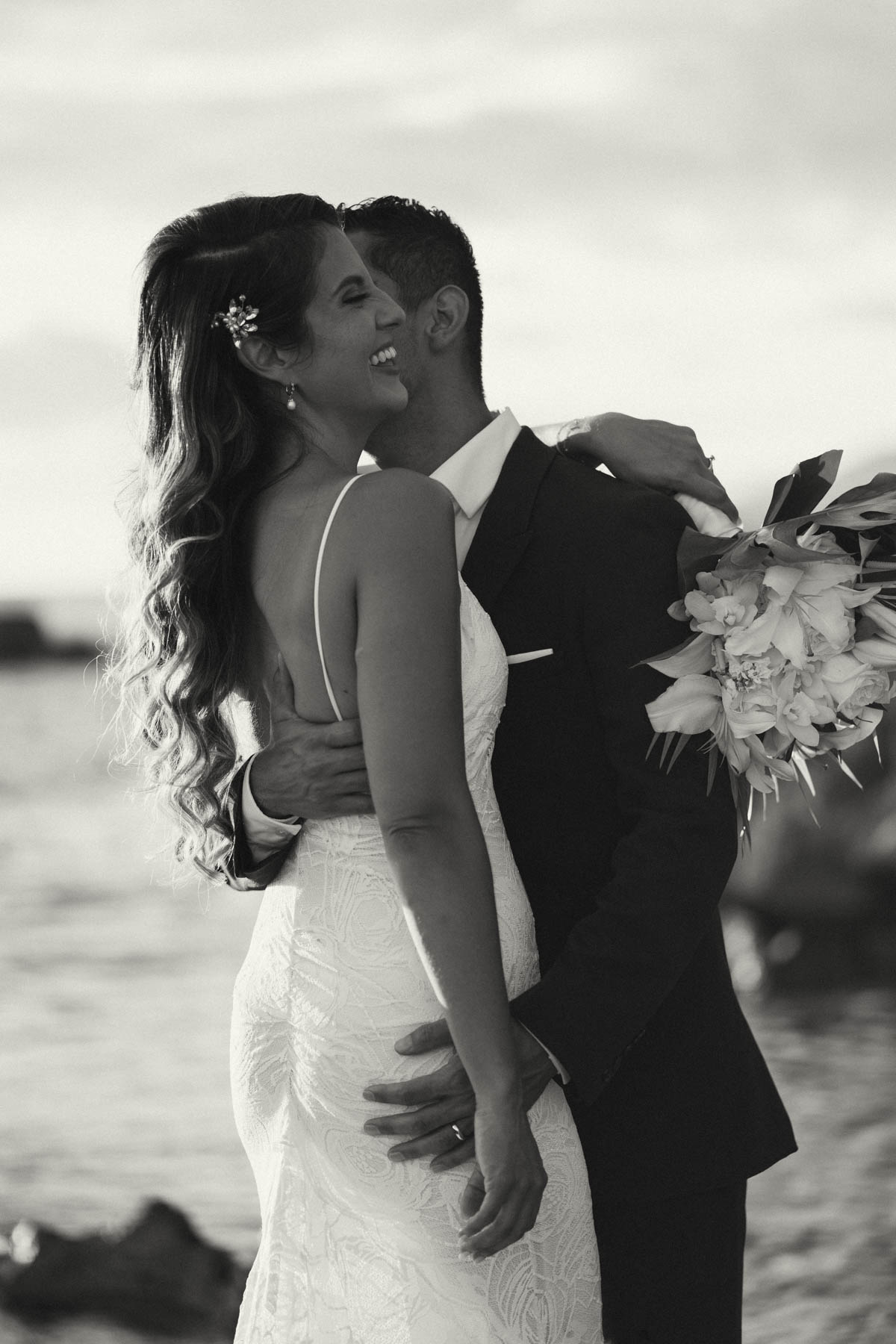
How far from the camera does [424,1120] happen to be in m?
2.37

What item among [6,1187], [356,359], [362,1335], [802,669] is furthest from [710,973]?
[6,1187]

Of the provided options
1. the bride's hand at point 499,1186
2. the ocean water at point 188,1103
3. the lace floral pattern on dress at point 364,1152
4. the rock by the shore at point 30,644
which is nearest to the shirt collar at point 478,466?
the lace floral pattern on dress at point 364,1152

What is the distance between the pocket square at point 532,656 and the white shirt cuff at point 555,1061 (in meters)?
0.65

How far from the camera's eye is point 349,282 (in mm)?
2650

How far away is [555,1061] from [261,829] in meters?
0.60

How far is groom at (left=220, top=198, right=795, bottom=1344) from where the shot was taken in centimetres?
259

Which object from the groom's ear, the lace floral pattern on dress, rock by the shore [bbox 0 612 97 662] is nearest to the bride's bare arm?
the lace floral pattern on dress

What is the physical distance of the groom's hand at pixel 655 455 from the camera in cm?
296

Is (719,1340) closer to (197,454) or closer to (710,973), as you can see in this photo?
(710,973)

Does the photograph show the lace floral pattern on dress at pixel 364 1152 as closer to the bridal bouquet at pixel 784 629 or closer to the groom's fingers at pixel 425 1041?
the groom's fingers at pixel 425 1041

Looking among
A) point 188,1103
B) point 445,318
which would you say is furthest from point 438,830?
point 188,1103

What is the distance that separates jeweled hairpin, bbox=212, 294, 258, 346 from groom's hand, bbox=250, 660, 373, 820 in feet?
1.77

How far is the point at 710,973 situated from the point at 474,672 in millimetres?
741

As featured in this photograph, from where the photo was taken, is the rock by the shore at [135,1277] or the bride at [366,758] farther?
the rock by the shore at [135,1277]
